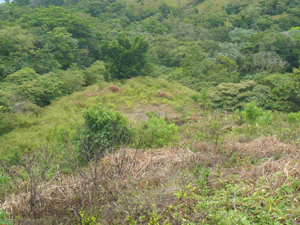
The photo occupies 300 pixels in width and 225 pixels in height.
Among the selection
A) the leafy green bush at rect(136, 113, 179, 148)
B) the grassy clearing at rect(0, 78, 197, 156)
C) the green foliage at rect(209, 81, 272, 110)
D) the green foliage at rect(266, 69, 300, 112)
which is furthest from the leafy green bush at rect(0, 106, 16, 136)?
the green foliage at rect(266, 69, 300, 112)

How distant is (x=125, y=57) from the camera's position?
51.9 ft

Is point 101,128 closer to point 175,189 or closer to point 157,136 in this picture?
point 157,136

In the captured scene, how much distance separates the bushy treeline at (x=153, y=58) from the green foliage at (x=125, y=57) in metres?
0.07

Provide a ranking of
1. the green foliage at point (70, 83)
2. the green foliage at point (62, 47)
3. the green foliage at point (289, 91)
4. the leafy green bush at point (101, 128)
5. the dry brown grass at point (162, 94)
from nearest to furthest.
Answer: the leafy green bush at point (101, 128) → the green foliage at point (289, 91) → the dry brown grass at point (162, 94) → the green foliage at point (70, 83) → the green foliage at point (62, 47)

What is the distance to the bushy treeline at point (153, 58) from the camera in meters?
12.0

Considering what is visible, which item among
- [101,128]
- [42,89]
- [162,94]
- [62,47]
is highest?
[62,47]

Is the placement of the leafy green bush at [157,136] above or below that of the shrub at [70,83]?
below

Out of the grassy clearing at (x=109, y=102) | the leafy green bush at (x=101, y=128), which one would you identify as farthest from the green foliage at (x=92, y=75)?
the leafy green bush at (x=101, y=128)

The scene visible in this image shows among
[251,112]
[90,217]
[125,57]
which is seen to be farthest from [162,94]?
[90,217]

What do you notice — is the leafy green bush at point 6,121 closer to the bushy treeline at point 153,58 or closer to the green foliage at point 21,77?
the bushy treeline at point 153,58

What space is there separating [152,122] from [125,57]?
10.8m

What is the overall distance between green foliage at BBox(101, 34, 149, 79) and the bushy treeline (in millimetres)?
72

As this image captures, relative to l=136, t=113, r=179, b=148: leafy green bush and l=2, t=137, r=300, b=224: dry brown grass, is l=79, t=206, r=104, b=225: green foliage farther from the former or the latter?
l=136, t=113, r=179, b=148: leafy green bush

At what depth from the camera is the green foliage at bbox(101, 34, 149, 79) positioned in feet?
Answer: 51.4
